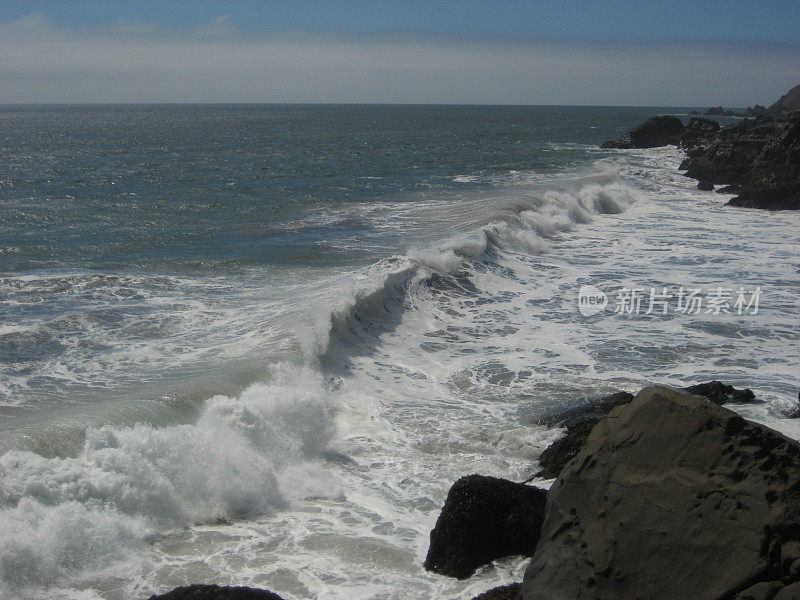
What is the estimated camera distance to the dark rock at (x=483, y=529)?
18.8ft

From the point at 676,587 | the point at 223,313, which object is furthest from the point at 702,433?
the point at 223,313

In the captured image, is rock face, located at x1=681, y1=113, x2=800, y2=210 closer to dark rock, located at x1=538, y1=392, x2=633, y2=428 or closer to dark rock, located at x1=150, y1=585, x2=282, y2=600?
dark rock, located at x1=538, y1=392, x2=633, y2=428

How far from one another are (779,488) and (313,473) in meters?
4.88

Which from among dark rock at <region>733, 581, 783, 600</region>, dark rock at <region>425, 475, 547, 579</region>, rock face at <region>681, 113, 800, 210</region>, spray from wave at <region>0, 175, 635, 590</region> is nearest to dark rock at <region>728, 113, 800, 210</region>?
rock face at <region>681, 113, 800, 210</region>

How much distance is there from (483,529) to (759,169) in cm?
2816

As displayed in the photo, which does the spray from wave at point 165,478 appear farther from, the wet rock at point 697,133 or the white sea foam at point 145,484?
the wet rock at point 697,133

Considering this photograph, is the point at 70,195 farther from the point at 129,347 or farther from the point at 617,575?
the point at 617,575

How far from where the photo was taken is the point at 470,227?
2058cm

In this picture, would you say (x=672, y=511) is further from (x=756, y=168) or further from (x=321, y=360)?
(x=756, y=168)
